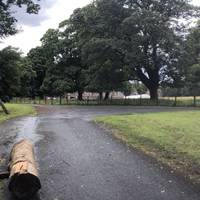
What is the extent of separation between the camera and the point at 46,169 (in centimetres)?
837

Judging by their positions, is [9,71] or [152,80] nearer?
[9,71]

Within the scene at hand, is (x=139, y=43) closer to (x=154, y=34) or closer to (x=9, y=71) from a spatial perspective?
(x=154, y=34)

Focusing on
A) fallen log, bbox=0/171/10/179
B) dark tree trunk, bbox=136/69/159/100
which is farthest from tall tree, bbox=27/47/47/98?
fallen log, bbox=0/171/10/179

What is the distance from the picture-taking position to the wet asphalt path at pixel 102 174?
6.48 metres

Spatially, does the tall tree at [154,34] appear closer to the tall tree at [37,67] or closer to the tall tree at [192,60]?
the tall tree at [192,60]

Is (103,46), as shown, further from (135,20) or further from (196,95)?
(196,95)

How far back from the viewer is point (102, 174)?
7.86 metres

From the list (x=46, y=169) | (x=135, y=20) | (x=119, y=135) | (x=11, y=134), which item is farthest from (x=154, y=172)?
(x=135, y=20)

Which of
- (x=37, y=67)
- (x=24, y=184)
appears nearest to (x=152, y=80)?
(x=37, y=67)

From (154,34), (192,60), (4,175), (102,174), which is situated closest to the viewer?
(4,175)

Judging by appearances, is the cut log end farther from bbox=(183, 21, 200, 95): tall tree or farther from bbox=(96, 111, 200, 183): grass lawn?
bbox=(183, 21, 200, 95): tall tree

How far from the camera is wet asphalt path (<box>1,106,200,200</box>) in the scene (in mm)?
6484

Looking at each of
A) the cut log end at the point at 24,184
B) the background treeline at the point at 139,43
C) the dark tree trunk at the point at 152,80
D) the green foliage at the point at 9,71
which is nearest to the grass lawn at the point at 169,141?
the cut log end at the point at 24,184

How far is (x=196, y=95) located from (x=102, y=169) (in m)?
34.8
